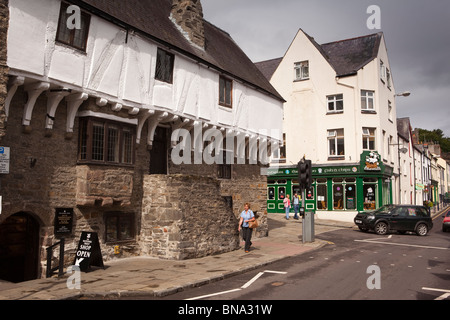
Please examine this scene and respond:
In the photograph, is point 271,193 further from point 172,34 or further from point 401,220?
point 172,34

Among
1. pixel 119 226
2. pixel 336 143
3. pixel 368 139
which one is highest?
pixel 368 139

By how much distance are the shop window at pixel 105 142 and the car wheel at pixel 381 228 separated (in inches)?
580

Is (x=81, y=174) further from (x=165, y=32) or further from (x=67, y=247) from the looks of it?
(x=165, y=32)

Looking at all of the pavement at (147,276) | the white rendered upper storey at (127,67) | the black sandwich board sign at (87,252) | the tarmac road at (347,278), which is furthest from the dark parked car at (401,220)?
the black sandwich board sign at (87,252)

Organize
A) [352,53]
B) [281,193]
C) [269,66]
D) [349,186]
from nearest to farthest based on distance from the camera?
[349,186] → [281,193] → [352,53] → [269,66]

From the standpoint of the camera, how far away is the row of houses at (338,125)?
27984 mm

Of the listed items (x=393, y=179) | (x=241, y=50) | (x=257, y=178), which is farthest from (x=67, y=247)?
(x=393, y=179)

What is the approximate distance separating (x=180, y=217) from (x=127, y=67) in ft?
17.2

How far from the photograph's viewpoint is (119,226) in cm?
1260

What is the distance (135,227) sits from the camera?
43.3ft

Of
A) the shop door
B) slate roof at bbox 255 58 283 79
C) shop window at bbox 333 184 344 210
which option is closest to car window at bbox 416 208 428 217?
shop window at bbox 333 184 344 210

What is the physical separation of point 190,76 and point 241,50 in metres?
8.82

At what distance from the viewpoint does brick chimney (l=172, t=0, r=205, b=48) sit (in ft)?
52.9

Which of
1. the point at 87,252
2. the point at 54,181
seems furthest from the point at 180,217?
the point at 54,181
